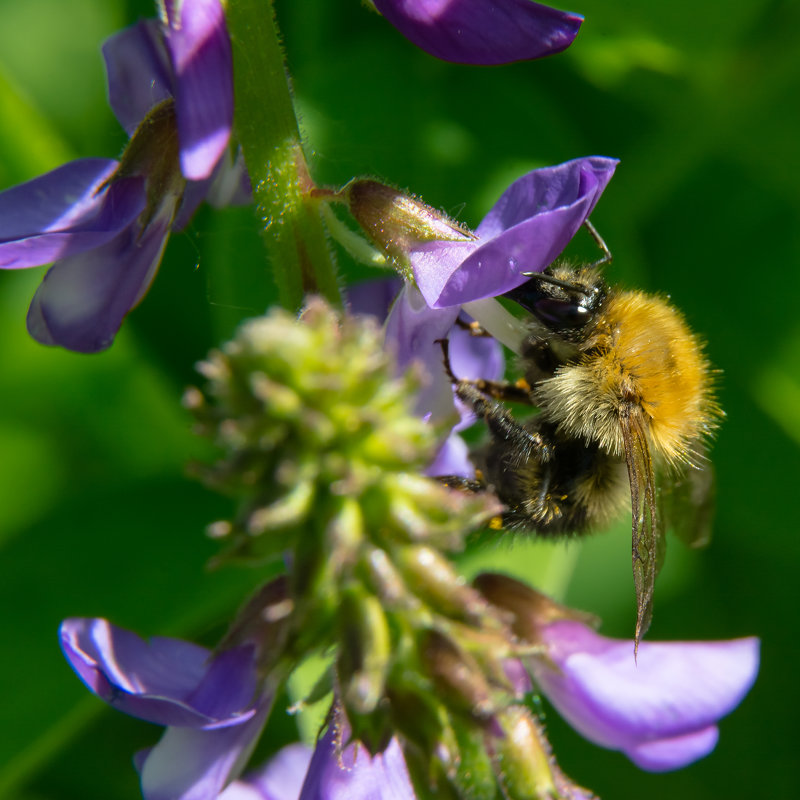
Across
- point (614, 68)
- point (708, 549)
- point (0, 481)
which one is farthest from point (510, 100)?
point (0, 481)

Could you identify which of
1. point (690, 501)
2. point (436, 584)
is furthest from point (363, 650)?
point (690, 501)

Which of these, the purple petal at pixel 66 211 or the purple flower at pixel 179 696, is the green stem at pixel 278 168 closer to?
the purple petal at pixel 66 211

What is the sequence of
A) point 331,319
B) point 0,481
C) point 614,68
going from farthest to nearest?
1. point 614,68
2. point 0,481
3. point 331,319

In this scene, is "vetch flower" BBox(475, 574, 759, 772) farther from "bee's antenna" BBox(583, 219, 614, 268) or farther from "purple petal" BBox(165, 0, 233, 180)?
"purple petal" BBox(165, 0, 233, 180)

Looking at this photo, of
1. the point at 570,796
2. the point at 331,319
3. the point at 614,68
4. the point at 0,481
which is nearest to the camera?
the point at 331,319

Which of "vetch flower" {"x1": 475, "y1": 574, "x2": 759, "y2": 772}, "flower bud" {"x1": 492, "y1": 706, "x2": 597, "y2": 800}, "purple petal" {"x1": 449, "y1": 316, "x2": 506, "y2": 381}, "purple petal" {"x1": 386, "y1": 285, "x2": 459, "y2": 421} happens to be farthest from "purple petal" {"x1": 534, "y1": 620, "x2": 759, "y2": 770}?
"purple petal" {"x1": 449, "y1": 316, "x2": 506, "y2": 381}

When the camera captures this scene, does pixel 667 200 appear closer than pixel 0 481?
No

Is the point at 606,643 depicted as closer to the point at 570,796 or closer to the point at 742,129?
the point at 570,796
